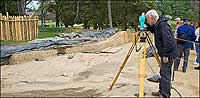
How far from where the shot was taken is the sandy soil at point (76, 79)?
7.59m

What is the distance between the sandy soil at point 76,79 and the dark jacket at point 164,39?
124cm

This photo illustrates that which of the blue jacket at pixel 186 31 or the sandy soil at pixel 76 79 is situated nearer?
the sandy soil at pixel 76 79

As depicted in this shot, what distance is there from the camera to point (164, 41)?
6.31 metres

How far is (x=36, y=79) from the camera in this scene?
351 inches

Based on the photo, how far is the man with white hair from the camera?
6312 mm

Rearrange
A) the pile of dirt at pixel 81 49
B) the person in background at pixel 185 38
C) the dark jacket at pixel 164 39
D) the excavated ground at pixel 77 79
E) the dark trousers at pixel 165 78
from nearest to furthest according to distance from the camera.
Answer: the dark jacket at pixel 164 39 → the dark trousers at pixel 165 78 → the excavated ground at pixel 77 79 → the person in background at pixel 185 38 → the pile of dirt at pixel 81 49

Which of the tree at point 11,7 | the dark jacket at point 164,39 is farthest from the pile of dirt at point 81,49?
the tree at point 11,7

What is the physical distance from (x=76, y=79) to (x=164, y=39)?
11.0ft

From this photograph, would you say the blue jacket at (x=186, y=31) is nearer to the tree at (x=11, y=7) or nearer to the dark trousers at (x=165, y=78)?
the dark trousers at (x=165, y=78)

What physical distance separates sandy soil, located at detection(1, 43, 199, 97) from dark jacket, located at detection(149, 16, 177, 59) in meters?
1.24

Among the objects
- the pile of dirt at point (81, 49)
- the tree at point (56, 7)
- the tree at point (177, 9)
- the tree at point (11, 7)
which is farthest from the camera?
the tree at point (56, 7)

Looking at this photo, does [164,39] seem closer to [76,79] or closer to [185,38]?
[76,79]

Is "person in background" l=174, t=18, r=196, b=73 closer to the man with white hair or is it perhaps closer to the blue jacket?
the blue jacket

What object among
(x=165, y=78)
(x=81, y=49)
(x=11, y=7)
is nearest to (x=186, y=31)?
(x=165, y=78)
